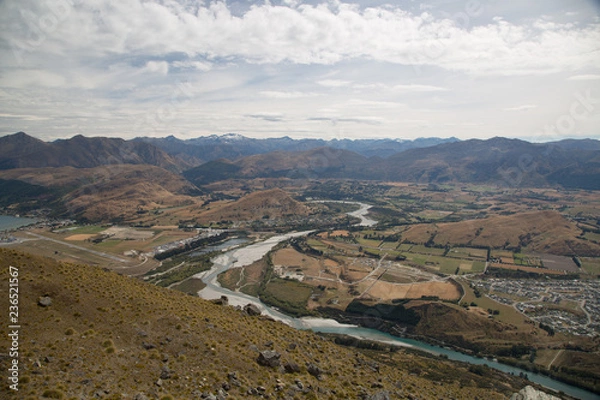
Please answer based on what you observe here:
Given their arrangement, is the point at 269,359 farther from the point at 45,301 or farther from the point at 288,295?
the point at 288,295

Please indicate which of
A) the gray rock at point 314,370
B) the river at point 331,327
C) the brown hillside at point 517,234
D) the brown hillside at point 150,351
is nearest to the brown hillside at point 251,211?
the river at point 331,327

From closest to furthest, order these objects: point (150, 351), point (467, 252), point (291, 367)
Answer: point (150, 351) → point (291, 367) → point (467, 252)

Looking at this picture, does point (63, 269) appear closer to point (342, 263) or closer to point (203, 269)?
point (203, 269)

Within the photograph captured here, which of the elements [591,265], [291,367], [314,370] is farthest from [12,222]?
[591,265]

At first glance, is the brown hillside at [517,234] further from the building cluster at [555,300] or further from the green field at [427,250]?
the building cluster at [555,300]

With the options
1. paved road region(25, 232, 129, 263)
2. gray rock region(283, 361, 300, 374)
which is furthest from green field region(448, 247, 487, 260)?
gray rock region(283, 361, 300, 374)

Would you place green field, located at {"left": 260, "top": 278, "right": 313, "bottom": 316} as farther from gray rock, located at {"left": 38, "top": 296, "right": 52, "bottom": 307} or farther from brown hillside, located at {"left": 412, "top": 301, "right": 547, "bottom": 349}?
gray rock, located at {"left": 38, "top": 296, "right": 52, "bottom": 307}
